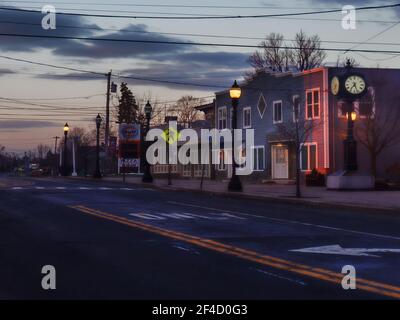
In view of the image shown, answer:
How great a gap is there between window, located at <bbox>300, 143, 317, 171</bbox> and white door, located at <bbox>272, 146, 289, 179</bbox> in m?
2.05

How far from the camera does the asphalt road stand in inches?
313

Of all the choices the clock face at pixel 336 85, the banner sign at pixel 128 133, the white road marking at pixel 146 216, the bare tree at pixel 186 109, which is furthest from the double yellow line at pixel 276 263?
the bare tree at pixel 186 109

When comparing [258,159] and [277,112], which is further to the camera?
[258,159]

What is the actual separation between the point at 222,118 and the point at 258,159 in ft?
22.7

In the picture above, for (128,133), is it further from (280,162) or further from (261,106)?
(280,162)

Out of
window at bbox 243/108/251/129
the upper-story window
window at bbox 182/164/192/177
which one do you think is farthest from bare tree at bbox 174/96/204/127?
the upper-story window

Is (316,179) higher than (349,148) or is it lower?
lower

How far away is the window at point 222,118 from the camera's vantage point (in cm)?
5031

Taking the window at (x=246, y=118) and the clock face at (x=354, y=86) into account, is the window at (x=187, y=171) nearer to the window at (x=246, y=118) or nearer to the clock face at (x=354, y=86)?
the window at (x=246, y=118)

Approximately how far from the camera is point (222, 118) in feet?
167

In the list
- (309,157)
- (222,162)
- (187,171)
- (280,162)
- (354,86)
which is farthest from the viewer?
(187,171)

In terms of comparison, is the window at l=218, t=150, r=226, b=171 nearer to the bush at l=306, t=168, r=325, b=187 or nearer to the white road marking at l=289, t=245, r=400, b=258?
the bush at l=306, t=168, r=325, b=187

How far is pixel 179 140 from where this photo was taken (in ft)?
192

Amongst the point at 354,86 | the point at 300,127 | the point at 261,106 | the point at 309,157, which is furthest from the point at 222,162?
the point at 354,86
